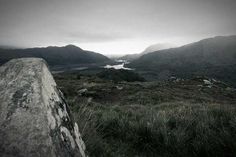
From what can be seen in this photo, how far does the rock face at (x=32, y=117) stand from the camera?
182 cm

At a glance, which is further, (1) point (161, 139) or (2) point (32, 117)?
A: (1) point (161, 139)

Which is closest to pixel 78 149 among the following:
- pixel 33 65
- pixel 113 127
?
pixel 33 65

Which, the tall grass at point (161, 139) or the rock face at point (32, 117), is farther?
the tall grass at point (161, 139)

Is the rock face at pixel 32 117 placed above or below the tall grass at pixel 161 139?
above

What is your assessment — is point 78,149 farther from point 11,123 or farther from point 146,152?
point 146,152

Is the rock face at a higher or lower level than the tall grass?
higher

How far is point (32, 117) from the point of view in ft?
6.48

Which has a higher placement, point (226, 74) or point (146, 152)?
point (146, 152)

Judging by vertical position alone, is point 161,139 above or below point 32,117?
below

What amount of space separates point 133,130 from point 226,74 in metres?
161

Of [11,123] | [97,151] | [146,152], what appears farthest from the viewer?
[146,152]

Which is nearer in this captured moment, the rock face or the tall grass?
the rock face

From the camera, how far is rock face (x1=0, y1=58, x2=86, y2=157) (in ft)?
5.96

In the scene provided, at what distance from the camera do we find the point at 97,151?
3191 millimetres
